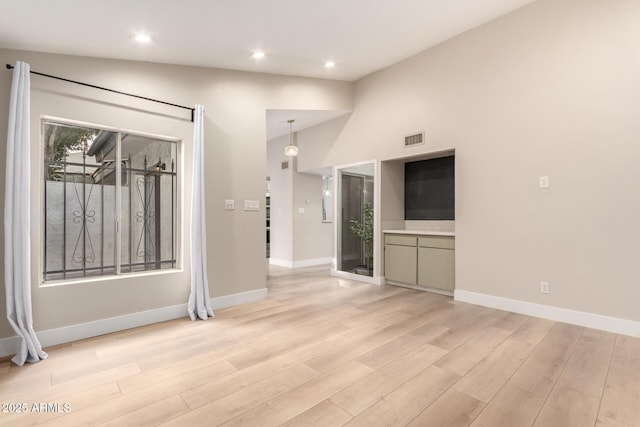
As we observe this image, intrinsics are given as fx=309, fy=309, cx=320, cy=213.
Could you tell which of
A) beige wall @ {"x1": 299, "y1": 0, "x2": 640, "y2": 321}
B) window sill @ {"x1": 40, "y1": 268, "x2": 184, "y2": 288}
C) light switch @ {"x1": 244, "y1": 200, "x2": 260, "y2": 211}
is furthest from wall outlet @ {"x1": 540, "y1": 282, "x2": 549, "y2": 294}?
window sill @ {"x1": 40, "y1": 268, "x2": 184, "y2": 288}

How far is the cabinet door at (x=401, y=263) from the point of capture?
4.82 meters

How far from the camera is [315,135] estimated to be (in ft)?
20.8

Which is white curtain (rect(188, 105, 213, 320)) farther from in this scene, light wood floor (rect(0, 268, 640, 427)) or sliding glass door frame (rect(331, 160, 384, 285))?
sliding glass door frame (rect(331, 160, 384, 285))

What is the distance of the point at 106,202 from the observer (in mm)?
3346

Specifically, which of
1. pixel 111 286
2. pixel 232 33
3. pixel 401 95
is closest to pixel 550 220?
pixel 401 95

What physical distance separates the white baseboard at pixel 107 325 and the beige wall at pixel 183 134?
0.17ft

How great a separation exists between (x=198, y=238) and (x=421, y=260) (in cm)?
319

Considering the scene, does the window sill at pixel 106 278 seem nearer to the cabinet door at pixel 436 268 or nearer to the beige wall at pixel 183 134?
the beige wall at pixel 183 134

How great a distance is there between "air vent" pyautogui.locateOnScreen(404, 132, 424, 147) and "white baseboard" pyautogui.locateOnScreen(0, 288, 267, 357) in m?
3.36

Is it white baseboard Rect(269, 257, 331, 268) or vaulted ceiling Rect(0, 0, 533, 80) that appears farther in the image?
white baseboard Rect(269, 257, 331, 268)

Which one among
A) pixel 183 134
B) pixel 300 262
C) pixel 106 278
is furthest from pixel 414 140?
pixel 106 278

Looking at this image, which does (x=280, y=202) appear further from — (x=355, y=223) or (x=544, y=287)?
(x=544, y=287)

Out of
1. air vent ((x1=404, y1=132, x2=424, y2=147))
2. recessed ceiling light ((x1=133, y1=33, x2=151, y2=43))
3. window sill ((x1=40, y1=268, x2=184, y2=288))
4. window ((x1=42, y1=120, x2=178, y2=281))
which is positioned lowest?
window sill ((x1=40, y1=268, x2=184, y2=288))

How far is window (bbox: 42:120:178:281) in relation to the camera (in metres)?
3.05
